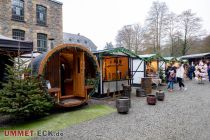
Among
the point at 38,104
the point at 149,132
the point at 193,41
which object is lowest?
the point at 149,132

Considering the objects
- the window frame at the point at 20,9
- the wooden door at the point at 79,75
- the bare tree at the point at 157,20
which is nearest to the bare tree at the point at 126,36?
the bare tree at the point at 157,20

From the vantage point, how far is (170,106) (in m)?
9.14

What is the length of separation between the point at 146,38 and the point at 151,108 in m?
30.0

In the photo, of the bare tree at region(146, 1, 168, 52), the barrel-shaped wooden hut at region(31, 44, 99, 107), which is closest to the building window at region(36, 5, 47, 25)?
the barrel-shaped wooden hut at region(31, 44, 99, 107)

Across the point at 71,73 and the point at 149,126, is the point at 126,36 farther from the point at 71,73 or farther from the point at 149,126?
the point at 149,126

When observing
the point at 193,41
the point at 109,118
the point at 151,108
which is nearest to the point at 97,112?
the point at 109,118

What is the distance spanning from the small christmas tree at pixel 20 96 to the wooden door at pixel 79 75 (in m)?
2.53

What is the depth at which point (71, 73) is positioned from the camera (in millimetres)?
10273

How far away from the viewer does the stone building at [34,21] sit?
16.6 m

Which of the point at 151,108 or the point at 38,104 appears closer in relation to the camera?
the point at 38,104

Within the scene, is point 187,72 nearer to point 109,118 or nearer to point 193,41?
point 193,41

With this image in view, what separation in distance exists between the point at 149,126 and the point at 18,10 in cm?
1607

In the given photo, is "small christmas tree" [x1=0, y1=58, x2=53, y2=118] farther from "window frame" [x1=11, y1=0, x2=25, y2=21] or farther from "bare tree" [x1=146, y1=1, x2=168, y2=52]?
"bare tree" [x1=146, y1=1, x2=168, y2=52]

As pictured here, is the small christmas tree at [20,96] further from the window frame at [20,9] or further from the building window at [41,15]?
the building window at [41,15]
